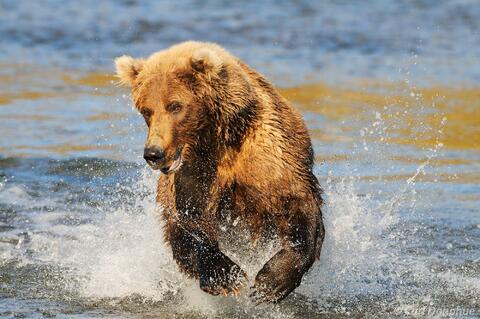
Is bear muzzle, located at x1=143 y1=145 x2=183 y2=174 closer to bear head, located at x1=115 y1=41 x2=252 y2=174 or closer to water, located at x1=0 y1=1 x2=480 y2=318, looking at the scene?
bear head, located at x1=115 y1=41 x2=252 y2=174

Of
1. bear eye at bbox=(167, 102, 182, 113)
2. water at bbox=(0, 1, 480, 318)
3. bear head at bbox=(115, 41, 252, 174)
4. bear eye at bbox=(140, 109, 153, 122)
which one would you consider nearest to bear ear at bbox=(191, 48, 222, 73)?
bear head at bbox=(115, 41, 252, 174)

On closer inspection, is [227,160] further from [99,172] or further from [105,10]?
[105,10]

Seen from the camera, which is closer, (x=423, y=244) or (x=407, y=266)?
(x=407, y=266)

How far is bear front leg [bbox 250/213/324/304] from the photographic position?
20.9 ft

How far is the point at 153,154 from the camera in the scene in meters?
5.78

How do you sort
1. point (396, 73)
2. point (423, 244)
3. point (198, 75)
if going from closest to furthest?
point (198, 75) → point (423, 244) → point (396, 73)

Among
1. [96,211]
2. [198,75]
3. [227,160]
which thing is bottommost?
[96,211]

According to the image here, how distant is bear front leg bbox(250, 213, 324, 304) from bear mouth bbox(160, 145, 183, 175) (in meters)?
0.78

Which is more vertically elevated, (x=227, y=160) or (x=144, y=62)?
(x=144, y=62)

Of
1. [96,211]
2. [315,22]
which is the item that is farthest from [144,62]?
[315,22]

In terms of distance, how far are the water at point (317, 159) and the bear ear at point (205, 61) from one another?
5.14 feet

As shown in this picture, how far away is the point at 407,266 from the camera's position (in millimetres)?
7953

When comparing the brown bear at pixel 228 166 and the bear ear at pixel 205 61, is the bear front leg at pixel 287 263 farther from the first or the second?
the bear ear at pixel 205 61

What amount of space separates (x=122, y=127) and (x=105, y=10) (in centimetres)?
1232
